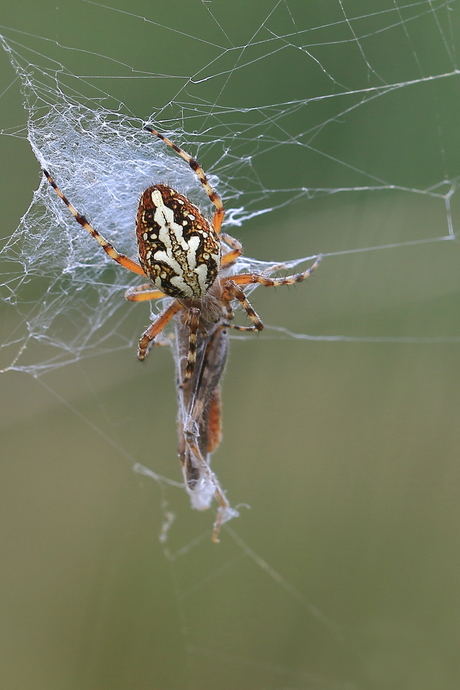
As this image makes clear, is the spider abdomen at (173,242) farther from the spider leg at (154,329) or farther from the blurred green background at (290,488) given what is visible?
the blurred green background at (290,488)

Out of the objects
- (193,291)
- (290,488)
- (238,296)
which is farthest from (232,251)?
(290,488)

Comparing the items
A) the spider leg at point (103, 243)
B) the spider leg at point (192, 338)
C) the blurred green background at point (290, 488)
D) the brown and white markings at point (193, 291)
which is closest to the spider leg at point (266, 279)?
the brown and white markings at point (193, 291)

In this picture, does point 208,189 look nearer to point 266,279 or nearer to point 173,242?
point 173,242

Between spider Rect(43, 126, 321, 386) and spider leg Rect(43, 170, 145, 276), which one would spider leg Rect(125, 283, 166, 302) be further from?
spider leg Rect(43, 170, 145, 276)

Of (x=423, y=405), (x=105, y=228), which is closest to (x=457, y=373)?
(x=423, y=405)

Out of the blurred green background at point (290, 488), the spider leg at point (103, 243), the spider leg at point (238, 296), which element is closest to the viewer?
the spider leg at point (103, 243)

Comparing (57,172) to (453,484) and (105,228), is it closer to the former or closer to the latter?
(105,228)

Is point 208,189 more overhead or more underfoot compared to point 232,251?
more overhead
